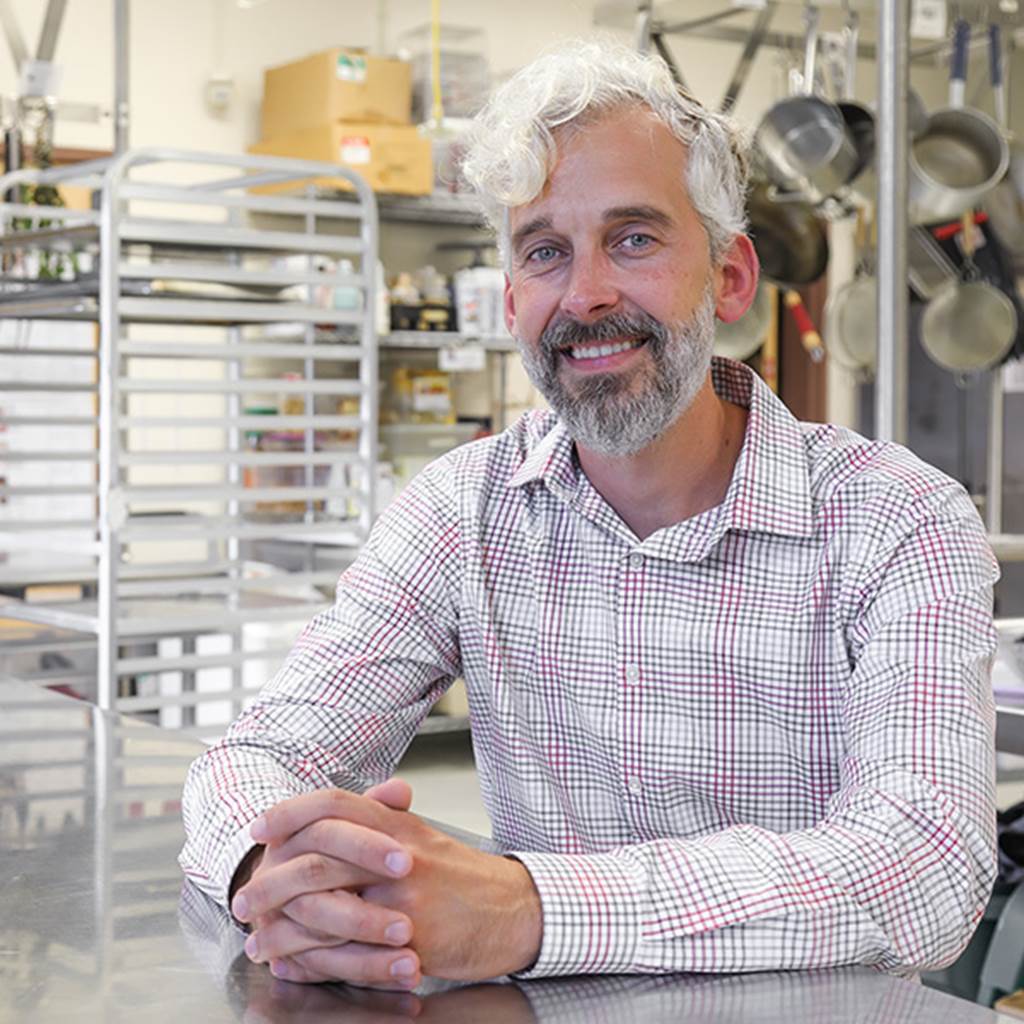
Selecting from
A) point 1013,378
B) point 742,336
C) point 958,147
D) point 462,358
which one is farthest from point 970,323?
point 1013,378

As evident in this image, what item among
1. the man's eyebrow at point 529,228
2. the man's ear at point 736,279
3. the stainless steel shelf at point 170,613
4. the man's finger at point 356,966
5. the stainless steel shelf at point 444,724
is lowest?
the stainless steel shelf at point 444,724

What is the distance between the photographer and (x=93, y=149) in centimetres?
655

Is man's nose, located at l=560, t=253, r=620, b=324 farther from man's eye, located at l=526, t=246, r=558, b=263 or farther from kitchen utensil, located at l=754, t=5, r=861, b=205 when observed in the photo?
kitchen utensil, located at l=754, t=5, r=861, b=205

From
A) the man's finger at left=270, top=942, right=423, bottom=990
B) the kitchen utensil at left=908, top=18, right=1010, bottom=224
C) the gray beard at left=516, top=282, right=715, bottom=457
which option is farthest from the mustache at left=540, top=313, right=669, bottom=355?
the kitchen utensil at left=908, top=18, right=1010, bottom=224

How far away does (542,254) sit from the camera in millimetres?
1432

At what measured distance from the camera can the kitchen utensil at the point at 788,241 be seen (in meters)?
5.02

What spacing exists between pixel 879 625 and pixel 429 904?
47 centimetres

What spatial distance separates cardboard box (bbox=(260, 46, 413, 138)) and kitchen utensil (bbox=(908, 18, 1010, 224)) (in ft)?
8.22

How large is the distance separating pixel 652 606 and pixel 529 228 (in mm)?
333

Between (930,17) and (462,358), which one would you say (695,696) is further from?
(462,358)

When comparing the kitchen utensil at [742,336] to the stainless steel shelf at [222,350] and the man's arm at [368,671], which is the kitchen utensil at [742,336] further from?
the man's arm at [368,671]

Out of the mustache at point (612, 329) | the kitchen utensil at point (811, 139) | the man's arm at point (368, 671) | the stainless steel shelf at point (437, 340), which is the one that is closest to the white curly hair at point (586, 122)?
the mustache at point (612, 329)

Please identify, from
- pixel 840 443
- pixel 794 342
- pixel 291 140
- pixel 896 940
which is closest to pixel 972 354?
pixel 291 140

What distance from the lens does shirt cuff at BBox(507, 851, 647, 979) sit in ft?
3.35
